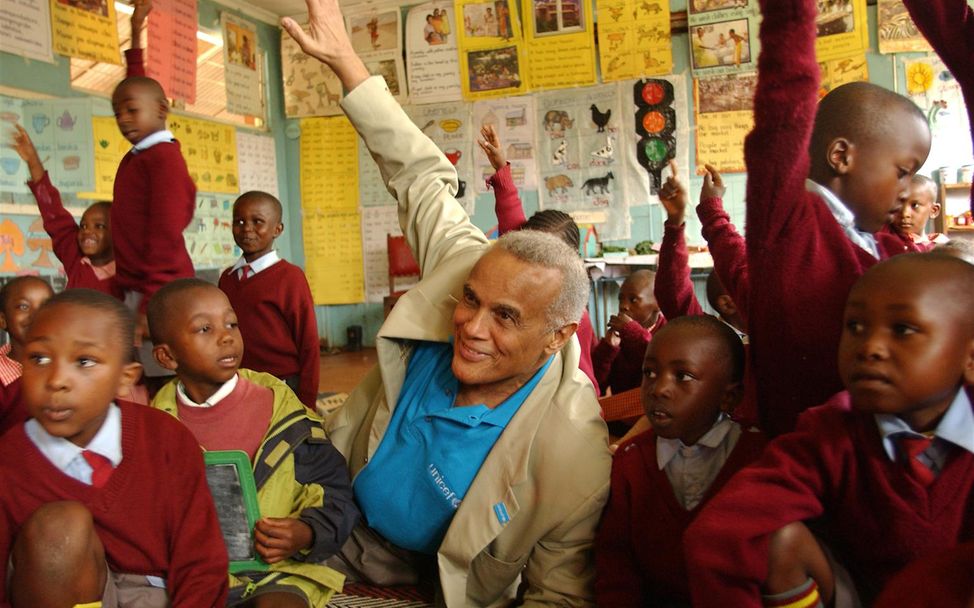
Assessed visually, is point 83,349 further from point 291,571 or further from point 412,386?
point 412,386

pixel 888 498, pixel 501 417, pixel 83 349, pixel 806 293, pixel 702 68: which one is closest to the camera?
pixel 888 498

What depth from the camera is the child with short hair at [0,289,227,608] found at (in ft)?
4.17

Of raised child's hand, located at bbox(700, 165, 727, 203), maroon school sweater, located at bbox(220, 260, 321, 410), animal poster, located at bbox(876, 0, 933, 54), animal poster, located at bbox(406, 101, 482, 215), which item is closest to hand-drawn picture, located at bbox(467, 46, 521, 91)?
animal poster, located at bbox(406, 101, 482, 215)

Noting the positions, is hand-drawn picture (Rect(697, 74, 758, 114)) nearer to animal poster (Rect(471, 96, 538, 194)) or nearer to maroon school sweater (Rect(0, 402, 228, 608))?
animal poster (Rect(471, 96, 538, 194))

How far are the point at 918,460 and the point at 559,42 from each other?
5.56 m

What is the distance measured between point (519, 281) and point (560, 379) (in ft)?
0.84

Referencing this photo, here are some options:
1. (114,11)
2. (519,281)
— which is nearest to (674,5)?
(114,11)

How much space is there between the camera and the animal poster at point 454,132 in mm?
6473

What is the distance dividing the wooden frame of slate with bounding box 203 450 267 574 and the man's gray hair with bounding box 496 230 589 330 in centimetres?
70

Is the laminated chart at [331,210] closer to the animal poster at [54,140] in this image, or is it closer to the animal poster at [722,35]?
the animal poster at [54,140]

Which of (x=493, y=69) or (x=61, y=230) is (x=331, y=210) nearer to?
(x=493, y=69)

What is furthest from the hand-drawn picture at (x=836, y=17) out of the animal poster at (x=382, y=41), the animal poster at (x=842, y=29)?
the animal poster at (x=382, y=41)

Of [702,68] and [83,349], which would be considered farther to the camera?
[702,68]

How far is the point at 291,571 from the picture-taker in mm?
1528
